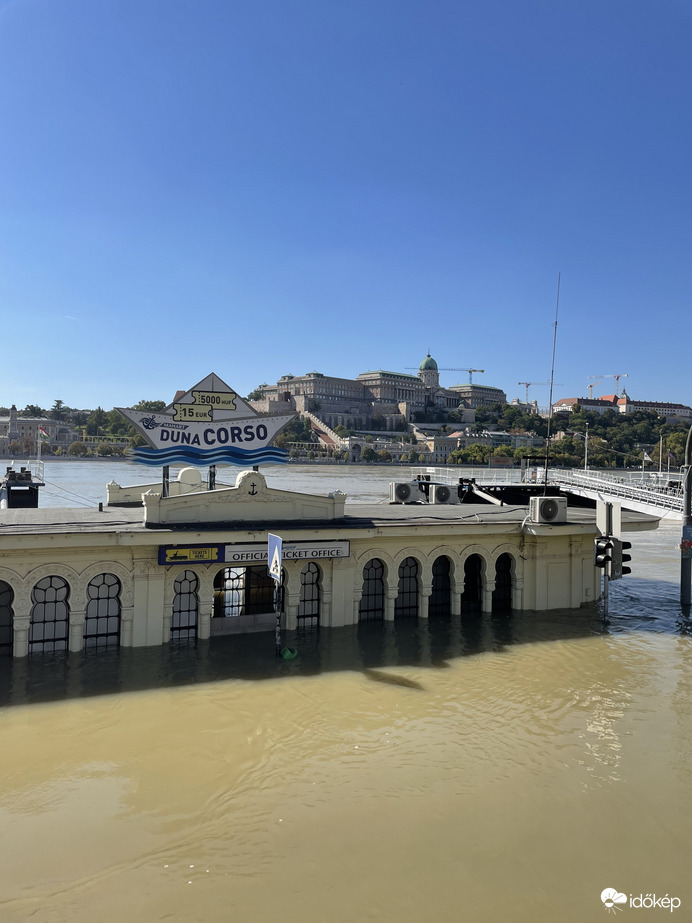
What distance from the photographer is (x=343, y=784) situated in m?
12.8

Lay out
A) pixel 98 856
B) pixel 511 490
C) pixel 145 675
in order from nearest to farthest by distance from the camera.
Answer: pixel 98 856 < pixel 145 675 < pixel 511 490

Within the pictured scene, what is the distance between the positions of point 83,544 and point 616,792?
14.6 m

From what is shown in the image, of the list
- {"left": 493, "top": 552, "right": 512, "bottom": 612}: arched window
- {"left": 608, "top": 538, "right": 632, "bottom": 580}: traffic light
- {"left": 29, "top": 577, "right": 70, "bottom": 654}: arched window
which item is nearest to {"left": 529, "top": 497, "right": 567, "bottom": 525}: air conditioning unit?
{"left": 493, "top": 552, "right": 512, "bottom": 612}: arched window

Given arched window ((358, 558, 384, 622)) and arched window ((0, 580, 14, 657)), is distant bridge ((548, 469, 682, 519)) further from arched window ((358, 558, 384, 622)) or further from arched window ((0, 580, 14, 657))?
arched window ((0, 580, 14, 657))

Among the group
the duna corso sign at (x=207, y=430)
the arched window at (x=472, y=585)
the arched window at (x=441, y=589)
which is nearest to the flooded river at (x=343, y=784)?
the arched window at (x=441, y=589)

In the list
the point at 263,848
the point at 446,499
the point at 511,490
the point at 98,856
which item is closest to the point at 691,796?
the point at 263,848

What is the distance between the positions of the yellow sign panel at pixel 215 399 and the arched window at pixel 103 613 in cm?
667

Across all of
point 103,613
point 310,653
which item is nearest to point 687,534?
point 310,653

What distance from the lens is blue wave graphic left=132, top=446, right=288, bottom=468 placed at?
72.6 ft

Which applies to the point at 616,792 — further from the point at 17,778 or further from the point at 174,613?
the point at 174,613

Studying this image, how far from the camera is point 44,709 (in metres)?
15.6

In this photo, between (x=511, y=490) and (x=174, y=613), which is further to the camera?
(x=511, y=490)

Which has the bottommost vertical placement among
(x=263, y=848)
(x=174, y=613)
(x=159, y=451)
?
(x=263, y=848)

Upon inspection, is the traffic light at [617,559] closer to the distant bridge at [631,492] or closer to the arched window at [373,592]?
the arched window at [373,592]
